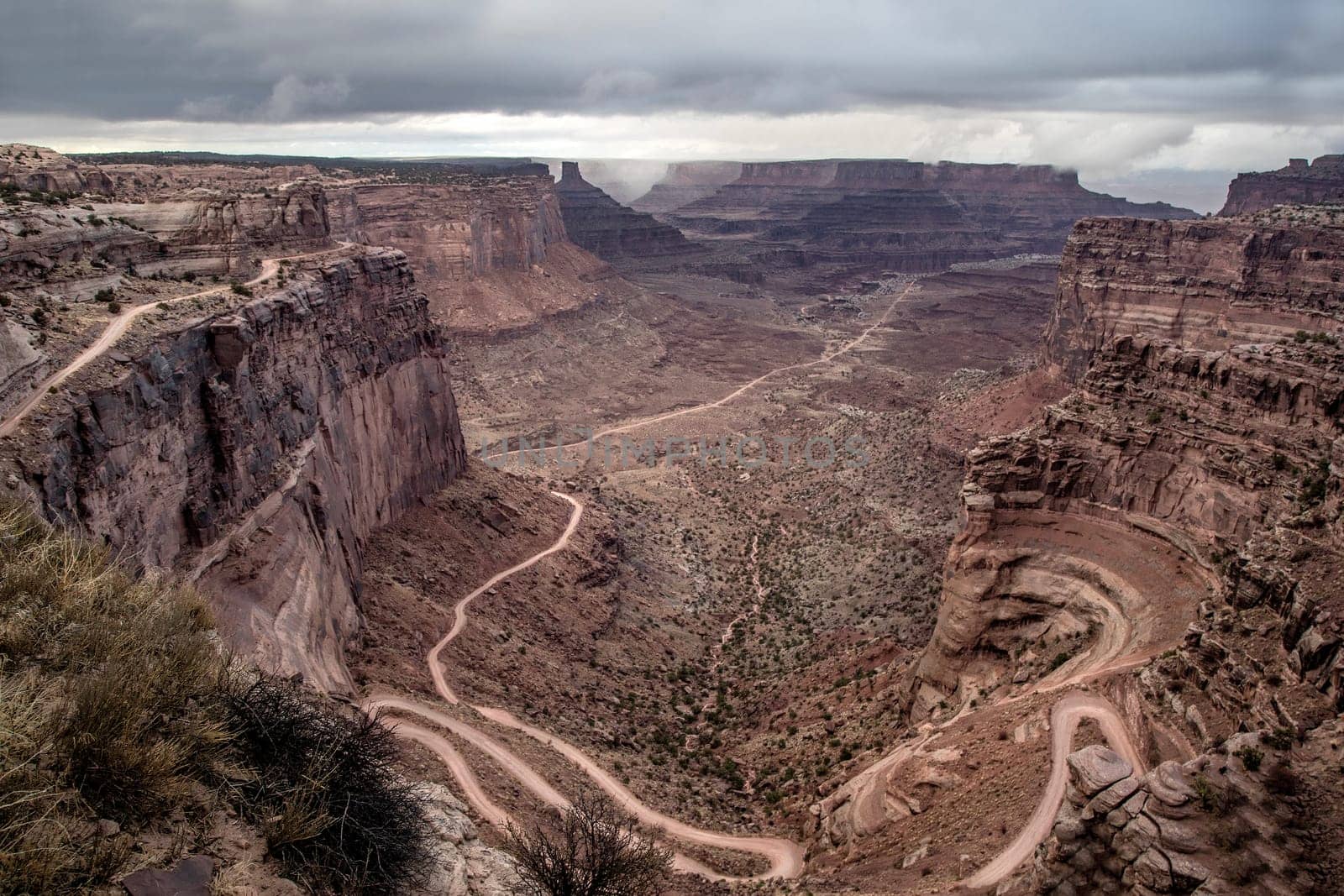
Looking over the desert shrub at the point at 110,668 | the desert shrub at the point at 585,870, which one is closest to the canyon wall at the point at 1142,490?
the desert shrub at the point at 585,870

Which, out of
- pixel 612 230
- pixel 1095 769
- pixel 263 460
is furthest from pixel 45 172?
pixel 612 230

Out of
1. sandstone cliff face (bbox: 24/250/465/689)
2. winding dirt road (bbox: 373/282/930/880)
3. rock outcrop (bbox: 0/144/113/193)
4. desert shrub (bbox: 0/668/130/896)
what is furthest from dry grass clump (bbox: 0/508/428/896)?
rock outcrop (bbox: 0/144/113/193)

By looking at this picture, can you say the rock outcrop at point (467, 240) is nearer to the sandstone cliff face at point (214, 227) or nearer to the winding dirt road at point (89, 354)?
the sandstone cliff face at point (214, 227)

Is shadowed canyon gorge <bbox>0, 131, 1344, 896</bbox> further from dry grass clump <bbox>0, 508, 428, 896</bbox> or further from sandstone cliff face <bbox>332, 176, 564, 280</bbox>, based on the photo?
sandstone cliff face <bbox>332, 176, 564, 280</bbox>

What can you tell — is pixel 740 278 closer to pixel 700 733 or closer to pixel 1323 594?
pixel 700 733

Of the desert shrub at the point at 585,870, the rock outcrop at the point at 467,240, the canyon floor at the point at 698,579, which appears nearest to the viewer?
the desert shrub at the point at 585,870

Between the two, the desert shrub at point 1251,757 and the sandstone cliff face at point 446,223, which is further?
the sandstone cliff face at point 446,223
